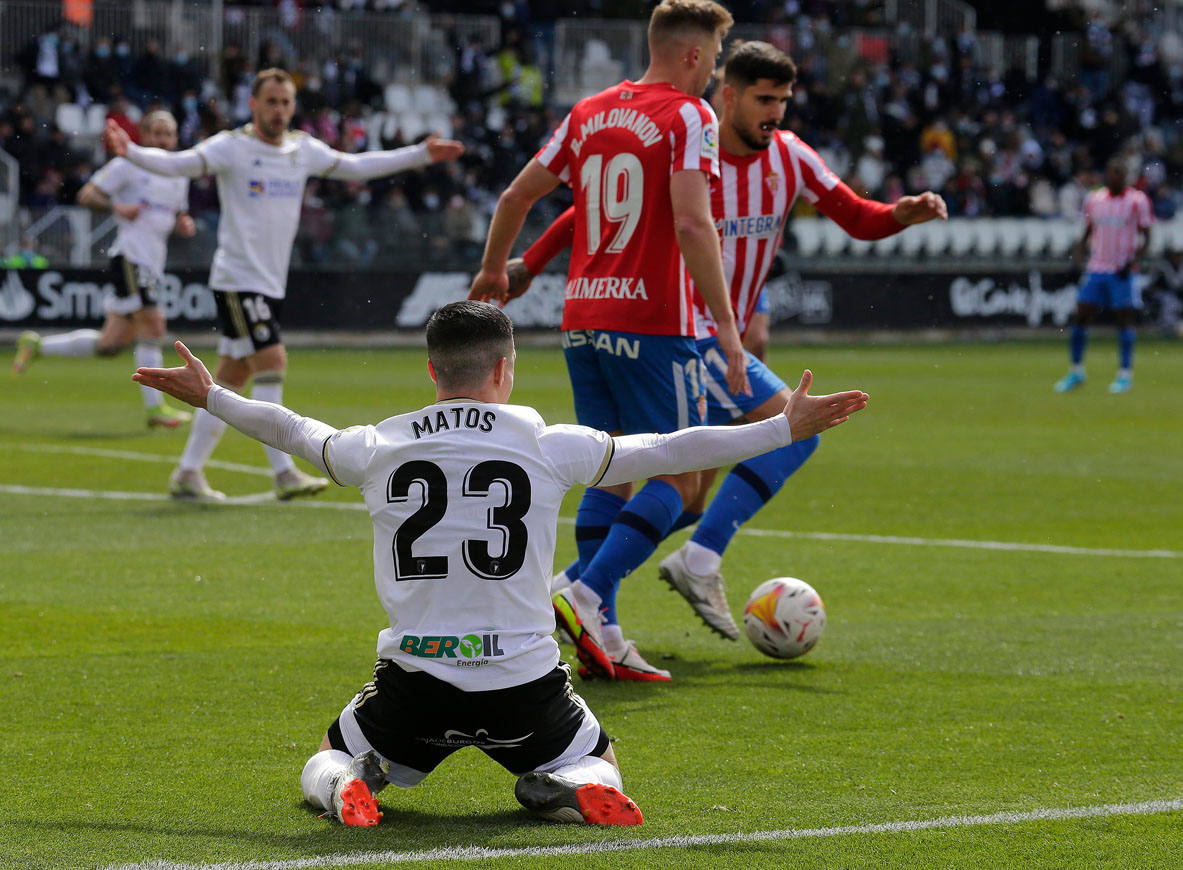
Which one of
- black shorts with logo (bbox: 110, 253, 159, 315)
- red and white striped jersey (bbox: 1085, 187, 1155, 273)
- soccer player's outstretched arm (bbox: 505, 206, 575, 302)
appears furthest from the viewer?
red and white striped jersey (bbox: 1085, 187, 1155, 273)

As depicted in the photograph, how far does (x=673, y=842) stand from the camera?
11.9ft

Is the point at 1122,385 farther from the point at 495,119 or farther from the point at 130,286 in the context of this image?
the point at 495,119

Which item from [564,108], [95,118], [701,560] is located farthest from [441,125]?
[701,560]

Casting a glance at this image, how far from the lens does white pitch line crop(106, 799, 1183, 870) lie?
342 centimetres

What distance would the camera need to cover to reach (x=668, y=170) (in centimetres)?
567

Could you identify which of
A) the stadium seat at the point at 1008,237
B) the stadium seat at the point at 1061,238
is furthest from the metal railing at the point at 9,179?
the stadium seat at the point at 1061,238

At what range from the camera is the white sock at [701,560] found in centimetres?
598

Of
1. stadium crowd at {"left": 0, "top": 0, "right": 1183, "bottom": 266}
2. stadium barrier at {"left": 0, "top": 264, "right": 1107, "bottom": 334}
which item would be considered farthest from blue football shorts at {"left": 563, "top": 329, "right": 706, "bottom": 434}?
stadium crowd at {"left": 0, "top": 0, "right": 1183, "bottom": 266}

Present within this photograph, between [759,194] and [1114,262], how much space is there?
13.3 m

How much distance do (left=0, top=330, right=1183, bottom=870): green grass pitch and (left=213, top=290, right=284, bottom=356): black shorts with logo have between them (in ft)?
3.19

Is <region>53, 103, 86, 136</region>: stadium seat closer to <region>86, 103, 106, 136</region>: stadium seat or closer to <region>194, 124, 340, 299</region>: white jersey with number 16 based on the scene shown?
<region>86, 103, 106, 136</region>: stadium seat

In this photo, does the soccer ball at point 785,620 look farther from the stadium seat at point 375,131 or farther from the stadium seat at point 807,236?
the stadium seat at point 807,236

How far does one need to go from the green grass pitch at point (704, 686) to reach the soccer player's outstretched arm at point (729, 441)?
82 centimetres

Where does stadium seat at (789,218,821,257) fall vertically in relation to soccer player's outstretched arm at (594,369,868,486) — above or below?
above
